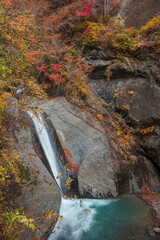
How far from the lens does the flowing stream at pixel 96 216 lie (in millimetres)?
4449

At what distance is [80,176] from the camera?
6113 millimetres

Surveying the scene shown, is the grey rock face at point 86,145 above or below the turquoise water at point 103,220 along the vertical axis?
above

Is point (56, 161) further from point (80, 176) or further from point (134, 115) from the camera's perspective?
point (134, 115)

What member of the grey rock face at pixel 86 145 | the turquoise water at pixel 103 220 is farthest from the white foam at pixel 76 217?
the grey rock face at pixel 86 145

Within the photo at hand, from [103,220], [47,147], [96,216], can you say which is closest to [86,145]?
[47,147]

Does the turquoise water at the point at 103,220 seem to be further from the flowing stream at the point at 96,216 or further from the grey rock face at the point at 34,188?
the grey rock face at the point at 34,188

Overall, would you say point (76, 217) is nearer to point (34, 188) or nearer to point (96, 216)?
point (96, 216)

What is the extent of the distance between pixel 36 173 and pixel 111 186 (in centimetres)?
328

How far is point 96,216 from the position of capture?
17.2ft

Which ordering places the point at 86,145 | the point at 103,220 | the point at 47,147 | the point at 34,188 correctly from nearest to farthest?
1. the point at 34,188
2. the point at 103,220
3. the point at 47,147
4. the point at 86,145

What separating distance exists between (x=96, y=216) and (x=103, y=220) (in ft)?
0.86

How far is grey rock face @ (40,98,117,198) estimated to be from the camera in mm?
6160

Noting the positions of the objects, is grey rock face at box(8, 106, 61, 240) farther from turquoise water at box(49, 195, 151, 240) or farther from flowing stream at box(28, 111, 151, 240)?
turquoise water at box(49, 195, 151, 240)

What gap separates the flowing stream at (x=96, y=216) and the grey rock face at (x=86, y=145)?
0.50 metres
